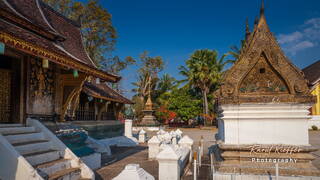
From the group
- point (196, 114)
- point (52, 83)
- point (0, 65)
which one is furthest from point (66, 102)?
point (196, 114)

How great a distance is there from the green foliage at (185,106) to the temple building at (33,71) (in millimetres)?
27525

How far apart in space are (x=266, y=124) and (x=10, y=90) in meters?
7.57

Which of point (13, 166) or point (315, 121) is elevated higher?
point (13, 166)

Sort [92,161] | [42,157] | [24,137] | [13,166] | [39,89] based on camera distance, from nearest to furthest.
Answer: [13,166] → [42,157] → [24,137] → [39,89] → [92,161]

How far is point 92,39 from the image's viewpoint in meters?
26.0

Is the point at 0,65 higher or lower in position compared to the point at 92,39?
lower

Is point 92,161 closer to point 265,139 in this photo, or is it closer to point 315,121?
point 265,139

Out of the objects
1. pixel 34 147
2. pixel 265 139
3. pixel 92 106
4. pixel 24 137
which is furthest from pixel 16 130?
pixel 92 106

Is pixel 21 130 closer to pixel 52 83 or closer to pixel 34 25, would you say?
pixel 52 83

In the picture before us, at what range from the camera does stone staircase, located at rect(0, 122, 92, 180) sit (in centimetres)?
589

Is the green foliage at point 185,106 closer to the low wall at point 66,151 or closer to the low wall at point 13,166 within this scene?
the low wall at point 66,151

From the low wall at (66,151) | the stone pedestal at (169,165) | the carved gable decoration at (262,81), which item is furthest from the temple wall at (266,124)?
the low wall at (66,151)

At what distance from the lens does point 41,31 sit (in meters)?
8.07

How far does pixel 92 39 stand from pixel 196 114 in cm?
1862
